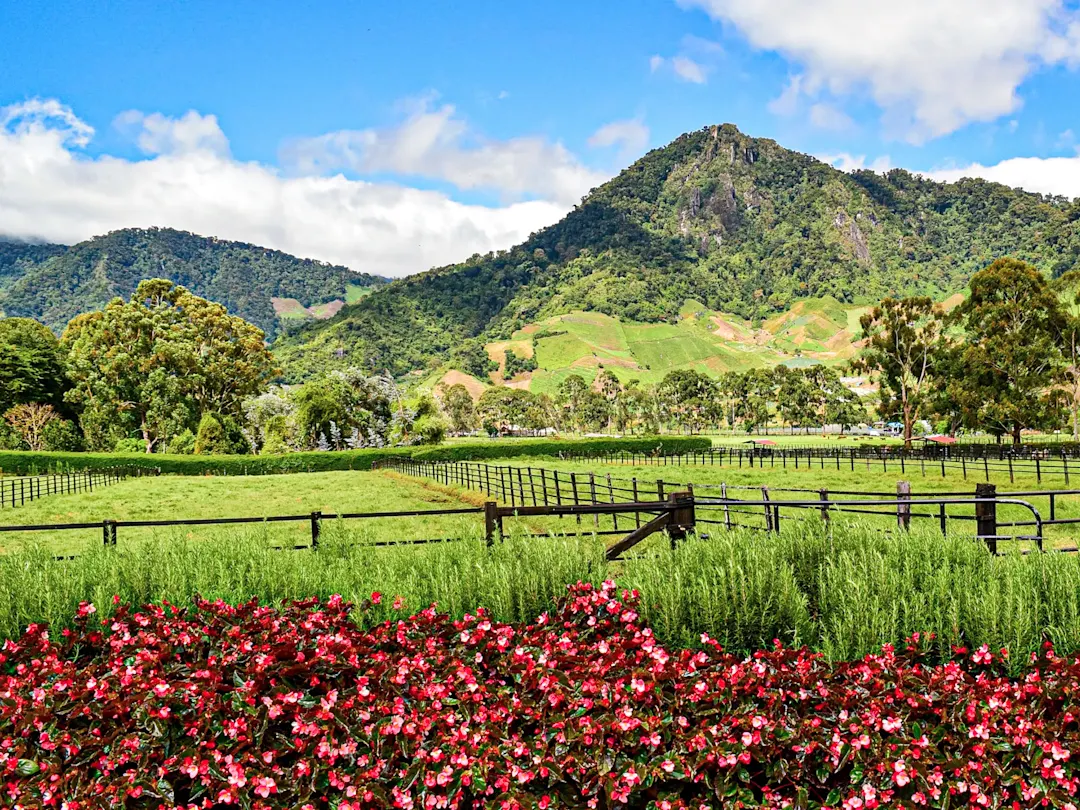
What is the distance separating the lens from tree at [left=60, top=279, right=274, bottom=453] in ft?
197

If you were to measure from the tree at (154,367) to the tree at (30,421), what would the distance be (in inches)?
185

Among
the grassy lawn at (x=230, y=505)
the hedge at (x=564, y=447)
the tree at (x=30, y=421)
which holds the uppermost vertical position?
the tree at (x=30, y=421)

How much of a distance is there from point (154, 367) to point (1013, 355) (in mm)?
63102

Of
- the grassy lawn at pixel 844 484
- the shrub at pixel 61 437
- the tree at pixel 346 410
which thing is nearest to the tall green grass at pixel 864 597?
the grassy lawn at pixel 844 484

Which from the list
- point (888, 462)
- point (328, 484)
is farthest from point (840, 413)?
point (328, 484)

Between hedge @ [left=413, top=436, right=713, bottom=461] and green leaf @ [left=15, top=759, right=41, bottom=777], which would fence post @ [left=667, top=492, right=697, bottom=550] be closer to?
green leaf @ [left=15, top=759, right=41, bottom=777]

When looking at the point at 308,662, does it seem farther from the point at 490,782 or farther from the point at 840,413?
the point at 840,413

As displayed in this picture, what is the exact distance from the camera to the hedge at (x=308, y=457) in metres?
45.6

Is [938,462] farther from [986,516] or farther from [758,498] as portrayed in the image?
[986,516]

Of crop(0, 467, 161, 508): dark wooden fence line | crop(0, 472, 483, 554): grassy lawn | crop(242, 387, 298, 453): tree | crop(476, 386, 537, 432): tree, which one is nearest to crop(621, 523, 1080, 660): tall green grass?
crop(0, 472, 483, 554): grassy lawn

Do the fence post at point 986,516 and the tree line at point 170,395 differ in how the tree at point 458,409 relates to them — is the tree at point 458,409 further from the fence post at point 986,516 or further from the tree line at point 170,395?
the fence post at point 986,516

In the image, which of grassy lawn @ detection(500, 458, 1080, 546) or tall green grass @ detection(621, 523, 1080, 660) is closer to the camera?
tall green grass @ detection(621, 523, 1080, 660)

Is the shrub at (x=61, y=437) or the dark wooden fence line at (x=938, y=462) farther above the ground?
the shrub at (x=61, y=437)

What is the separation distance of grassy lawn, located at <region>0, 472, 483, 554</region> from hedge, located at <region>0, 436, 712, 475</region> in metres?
8.63
